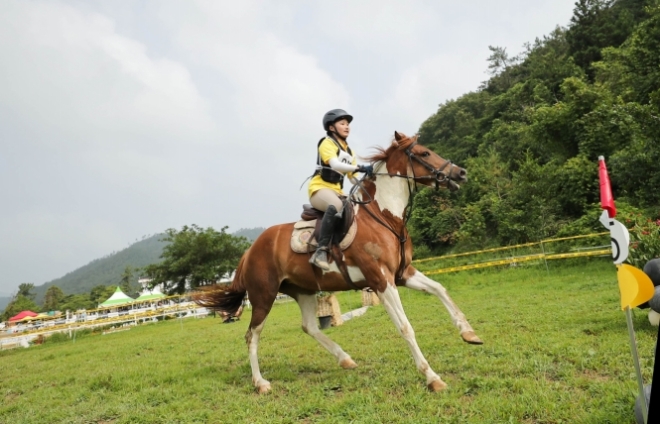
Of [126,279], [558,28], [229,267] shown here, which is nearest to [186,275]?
[229,267]

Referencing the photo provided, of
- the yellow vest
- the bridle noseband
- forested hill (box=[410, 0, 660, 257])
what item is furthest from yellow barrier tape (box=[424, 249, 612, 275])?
the yellow vest

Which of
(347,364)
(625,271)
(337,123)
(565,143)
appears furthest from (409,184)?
(565,143)

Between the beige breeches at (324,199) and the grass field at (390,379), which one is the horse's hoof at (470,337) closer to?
the grass field at (390,379)

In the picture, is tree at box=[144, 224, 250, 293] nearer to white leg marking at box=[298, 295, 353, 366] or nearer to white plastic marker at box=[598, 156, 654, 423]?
white leg marking at box=[298, 295, 353, 366]

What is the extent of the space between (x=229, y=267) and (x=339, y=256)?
38659 mm

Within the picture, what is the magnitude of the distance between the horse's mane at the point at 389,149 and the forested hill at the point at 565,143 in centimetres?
1230

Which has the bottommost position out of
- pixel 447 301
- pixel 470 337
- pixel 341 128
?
pixel 470 337

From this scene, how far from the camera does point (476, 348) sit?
5.57 metres

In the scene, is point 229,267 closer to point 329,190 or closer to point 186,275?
point 186,275

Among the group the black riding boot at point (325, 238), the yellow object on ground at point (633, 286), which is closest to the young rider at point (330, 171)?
the black riding boot at point (325, 238)

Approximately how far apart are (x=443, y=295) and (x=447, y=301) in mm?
83

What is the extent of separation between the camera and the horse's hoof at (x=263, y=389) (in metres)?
4.84

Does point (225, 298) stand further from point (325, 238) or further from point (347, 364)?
point (325, 238)

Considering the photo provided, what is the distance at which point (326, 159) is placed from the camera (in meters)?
5.05
